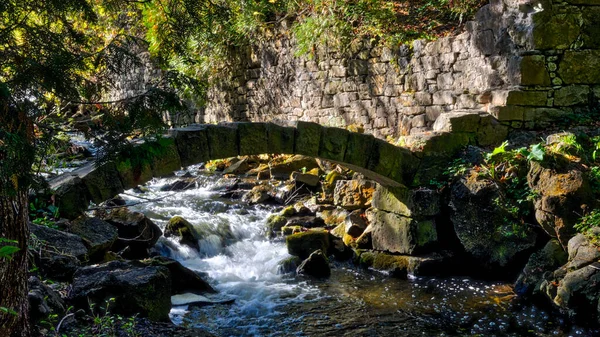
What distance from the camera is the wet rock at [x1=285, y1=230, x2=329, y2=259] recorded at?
8.38m

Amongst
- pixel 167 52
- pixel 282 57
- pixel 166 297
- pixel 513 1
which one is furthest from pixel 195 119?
pixel 167 52

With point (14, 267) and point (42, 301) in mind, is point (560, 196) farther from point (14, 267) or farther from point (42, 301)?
point (14, 267)

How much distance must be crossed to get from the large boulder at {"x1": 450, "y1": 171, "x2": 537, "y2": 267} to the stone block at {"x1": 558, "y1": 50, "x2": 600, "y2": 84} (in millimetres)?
2151

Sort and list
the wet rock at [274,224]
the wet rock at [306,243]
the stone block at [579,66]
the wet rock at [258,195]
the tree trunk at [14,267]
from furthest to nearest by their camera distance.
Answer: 1. the wet rock at [258,195]
2. the wet rock at [274,224]
3. the wet rock at [306,243]
4. the stone block at [579,66]
5. the tree trunk at [14,267]

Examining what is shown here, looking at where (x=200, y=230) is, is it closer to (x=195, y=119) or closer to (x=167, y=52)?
(x=167, y=52)

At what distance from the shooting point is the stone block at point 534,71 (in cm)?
802

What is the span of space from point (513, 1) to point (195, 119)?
10.5 meters

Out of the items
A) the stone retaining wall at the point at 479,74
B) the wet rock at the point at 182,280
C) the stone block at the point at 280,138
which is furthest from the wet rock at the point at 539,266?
the wet rock at the point at 182,280

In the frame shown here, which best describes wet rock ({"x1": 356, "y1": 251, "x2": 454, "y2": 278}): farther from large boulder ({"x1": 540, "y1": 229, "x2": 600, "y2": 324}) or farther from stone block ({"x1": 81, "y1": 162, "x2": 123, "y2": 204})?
stone block ({"x1": 81, "y1": 162, "x2": 123, "y2": 204})

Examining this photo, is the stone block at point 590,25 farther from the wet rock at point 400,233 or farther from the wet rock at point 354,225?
the wet rock at point 354,225

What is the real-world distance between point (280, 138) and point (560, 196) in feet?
10.6

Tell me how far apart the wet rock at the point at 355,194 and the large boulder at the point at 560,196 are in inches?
112

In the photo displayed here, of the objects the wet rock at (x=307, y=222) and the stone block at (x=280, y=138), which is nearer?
the stone block at (x=280, y=138)

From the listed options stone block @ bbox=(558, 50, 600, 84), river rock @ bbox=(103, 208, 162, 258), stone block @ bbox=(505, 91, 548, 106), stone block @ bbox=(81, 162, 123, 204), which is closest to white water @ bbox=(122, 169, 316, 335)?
river rock @ bbox=(103, 208, 162, 258)
